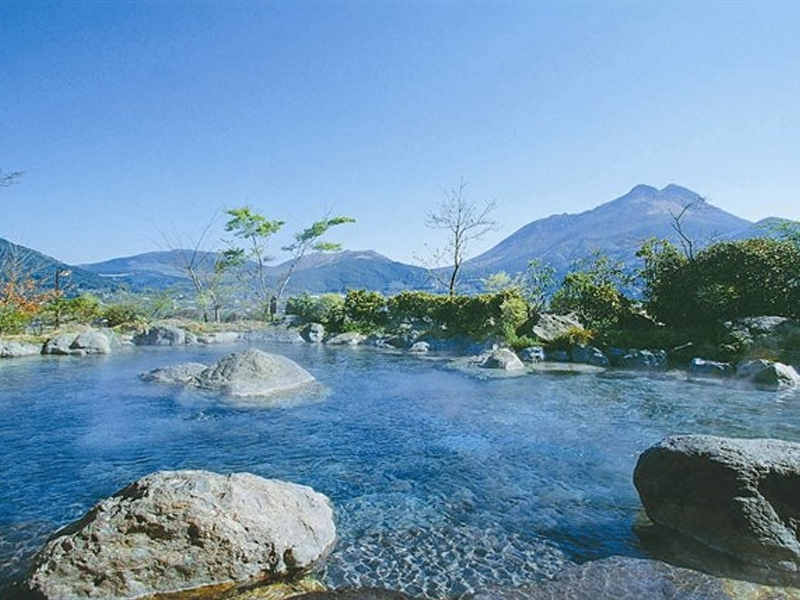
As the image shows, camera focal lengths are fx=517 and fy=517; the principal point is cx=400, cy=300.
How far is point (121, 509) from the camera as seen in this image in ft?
15.7

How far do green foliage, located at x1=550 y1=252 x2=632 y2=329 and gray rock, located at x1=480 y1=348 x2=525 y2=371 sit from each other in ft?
17.8

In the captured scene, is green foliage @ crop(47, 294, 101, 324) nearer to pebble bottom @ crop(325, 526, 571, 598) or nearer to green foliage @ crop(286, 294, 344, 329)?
green foliage @ crop(286, 294, 344, 329)

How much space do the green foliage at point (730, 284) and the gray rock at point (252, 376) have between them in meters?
14.7

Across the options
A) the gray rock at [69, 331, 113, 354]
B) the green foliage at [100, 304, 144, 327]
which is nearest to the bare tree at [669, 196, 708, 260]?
the gray rock at [69, 331, 113, 354]

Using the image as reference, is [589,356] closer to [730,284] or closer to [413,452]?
[730,284]

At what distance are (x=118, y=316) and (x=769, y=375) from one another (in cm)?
3094

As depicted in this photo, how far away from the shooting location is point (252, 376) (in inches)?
538

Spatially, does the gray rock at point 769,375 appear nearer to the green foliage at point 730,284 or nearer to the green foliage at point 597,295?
the green foliage at point 730,284

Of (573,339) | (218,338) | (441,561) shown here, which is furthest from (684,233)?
(441,561)

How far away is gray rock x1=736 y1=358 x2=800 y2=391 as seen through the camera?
14.3 metres

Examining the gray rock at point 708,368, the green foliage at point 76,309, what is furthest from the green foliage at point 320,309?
the gray rock at point 708,368

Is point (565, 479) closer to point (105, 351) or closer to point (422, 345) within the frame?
point (422, 345)

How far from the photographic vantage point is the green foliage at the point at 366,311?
2888 cm

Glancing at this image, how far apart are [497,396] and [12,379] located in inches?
561
